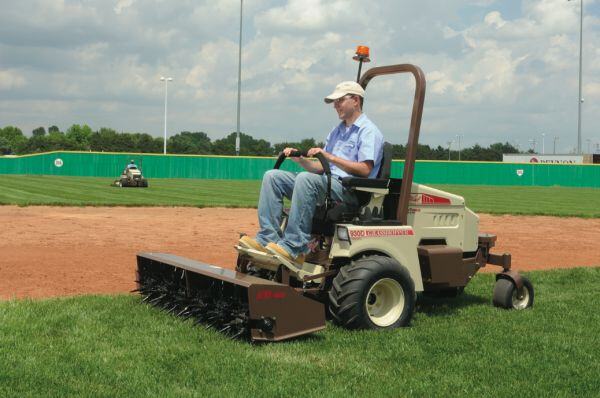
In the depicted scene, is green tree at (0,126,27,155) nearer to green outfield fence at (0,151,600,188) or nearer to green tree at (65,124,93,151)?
green tree at (65,124,93,151)

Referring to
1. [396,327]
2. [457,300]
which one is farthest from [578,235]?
[396,327]

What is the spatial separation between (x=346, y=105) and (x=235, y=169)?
139 feet

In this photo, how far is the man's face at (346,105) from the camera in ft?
19.7

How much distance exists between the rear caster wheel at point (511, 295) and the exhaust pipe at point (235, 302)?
236cm

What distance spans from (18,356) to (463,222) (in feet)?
13.6

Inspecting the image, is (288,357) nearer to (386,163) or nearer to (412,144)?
(386,163)

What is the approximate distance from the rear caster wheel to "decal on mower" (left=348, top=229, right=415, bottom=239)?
4.52 feet

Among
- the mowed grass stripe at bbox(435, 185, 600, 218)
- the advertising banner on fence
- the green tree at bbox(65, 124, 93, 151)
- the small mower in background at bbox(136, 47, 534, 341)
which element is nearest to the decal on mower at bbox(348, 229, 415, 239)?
the small mower in background at bbox(136, 47, 534, 341)

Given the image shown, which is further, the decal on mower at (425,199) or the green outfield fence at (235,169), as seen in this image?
the green outfield fence at (235,169)

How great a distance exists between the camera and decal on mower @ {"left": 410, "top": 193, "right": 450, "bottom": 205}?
6.35 meters

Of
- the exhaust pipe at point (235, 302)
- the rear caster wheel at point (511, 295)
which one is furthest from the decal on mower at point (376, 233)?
the rear caster wheel at point (511, 295)

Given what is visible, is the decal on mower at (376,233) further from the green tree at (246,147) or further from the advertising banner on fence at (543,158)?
the advertising banner on fence at (543,158)

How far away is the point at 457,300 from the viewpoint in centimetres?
735

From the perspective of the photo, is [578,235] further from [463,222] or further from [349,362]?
[349,362]
